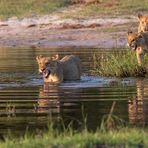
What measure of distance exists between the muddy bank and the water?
10.2m

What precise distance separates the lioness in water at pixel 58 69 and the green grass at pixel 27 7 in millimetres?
18643

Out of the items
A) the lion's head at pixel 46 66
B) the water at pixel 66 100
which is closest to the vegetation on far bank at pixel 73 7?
the water at pixel 66 100

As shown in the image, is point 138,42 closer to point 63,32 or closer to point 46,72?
point 46,72

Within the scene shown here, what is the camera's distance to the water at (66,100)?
11.1m

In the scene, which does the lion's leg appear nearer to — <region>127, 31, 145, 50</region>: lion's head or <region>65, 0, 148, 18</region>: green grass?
<region>127, 31, 145, 50</region>: lion's head

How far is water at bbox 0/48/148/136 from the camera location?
1105 cm

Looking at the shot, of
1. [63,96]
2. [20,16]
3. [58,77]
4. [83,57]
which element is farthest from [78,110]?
[20,16]

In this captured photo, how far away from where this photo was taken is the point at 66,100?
43.8 feet

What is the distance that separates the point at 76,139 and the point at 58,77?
8.17 metres

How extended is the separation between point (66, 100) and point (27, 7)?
24.4 meters

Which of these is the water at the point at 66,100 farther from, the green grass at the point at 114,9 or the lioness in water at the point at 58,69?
the green grass at the point at 114,9

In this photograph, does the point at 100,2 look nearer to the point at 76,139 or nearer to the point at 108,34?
the point at 108,34

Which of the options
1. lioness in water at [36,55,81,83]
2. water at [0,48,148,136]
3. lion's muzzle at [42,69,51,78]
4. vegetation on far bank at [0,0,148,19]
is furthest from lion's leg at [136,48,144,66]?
vegetation on far bank at [0,0,148,19]

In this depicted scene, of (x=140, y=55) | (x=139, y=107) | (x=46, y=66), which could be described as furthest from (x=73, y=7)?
(x=139, y=107)
